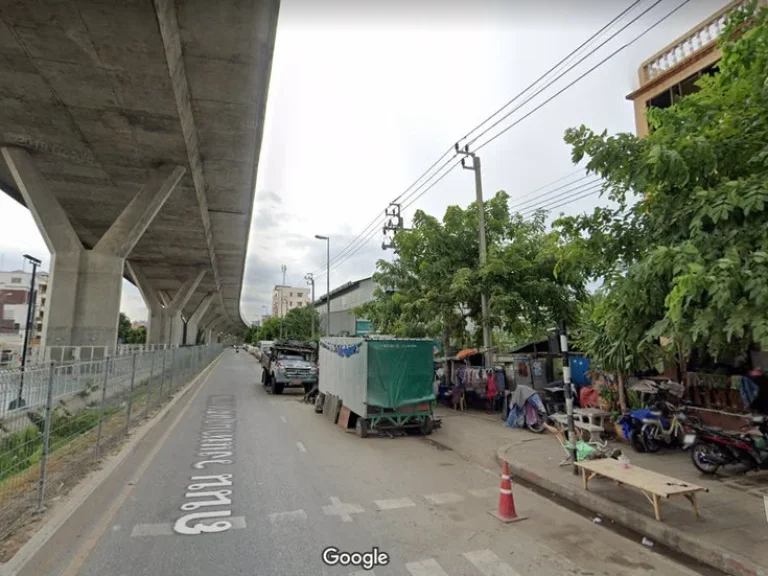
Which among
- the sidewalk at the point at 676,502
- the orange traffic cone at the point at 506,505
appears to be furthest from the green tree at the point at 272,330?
the orange traffic cone at the point at 506,505

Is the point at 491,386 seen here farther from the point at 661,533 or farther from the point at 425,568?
the point at 425,568

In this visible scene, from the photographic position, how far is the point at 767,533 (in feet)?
15.8

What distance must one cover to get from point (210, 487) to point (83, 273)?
56.7ft

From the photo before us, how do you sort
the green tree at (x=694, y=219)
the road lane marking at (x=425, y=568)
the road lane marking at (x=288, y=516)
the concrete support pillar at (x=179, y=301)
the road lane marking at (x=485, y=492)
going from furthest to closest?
1. the concrete support pillar at (x=179, y=301)
2. the road lane marking at (x=485, y=492)
3. the road lane marking at (x=288, y=516)
4. the road lane marking at (x=425, y=568)
5. the green tree at (x=694, y=219)

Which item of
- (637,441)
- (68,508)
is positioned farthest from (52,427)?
(637,441)

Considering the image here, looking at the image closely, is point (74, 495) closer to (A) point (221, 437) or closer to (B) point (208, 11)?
(A) point (221, 437)

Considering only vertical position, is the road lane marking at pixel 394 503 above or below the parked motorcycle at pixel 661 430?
below

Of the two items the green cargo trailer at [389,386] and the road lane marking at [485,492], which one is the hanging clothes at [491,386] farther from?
the road lane marking at [485,492]

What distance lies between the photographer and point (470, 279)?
563 inches

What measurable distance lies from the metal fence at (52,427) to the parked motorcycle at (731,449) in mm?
9052

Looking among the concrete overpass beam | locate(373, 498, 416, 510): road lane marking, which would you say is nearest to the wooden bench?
locate(373, 498, 416, 510): road lane marking

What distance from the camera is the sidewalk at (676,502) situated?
450 cm

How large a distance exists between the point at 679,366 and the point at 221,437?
1034 cm

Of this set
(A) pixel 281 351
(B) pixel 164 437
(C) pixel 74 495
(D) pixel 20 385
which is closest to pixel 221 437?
(B) pixel 164 437
